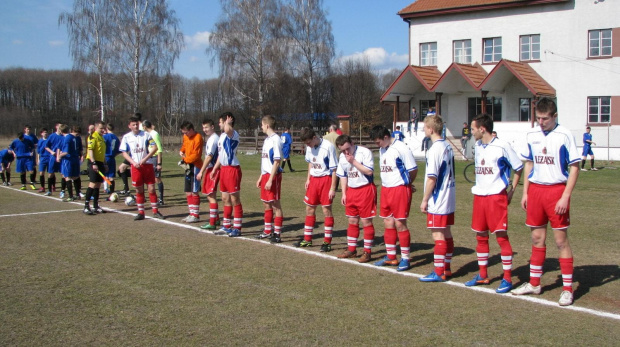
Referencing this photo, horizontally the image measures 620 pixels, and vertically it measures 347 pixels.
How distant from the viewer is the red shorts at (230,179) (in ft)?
30.7

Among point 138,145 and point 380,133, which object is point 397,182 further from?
point 138,145

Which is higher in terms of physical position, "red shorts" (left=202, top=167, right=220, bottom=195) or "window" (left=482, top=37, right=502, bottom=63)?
"window" (left=482, top=37, right=502, bottom=63)

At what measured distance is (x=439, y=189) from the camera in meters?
6.52

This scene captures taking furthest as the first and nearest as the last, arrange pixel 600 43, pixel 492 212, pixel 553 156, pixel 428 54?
pixel 428 54 < pixel 600 43 < pixel 492 212 < pixel 553 156

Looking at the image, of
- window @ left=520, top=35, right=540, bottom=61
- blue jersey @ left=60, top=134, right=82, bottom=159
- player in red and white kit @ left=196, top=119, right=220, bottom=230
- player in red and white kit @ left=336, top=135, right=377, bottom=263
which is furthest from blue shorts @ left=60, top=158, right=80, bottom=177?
window @ left=520, top=35, right=540, bottom=61

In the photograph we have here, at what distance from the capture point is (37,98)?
68.1 metres

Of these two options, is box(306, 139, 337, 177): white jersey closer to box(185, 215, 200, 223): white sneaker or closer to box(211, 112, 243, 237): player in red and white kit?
box(211, 112, 243, 237): player in red and white kit

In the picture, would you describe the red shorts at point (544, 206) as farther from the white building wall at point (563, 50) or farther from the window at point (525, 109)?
the window at point (525, 109)

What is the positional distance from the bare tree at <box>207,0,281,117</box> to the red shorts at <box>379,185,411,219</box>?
1614 inches

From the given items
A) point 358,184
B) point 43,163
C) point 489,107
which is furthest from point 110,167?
point 489,107

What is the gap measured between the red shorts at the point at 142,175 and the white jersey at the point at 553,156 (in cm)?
791

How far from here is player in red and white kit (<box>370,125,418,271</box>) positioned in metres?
6.96

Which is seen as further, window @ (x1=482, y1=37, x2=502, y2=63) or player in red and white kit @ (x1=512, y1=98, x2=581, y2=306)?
window @ (x1=482, y1=37, x2=502, y2=63)

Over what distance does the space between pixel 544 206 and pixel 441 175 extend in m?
1.22
